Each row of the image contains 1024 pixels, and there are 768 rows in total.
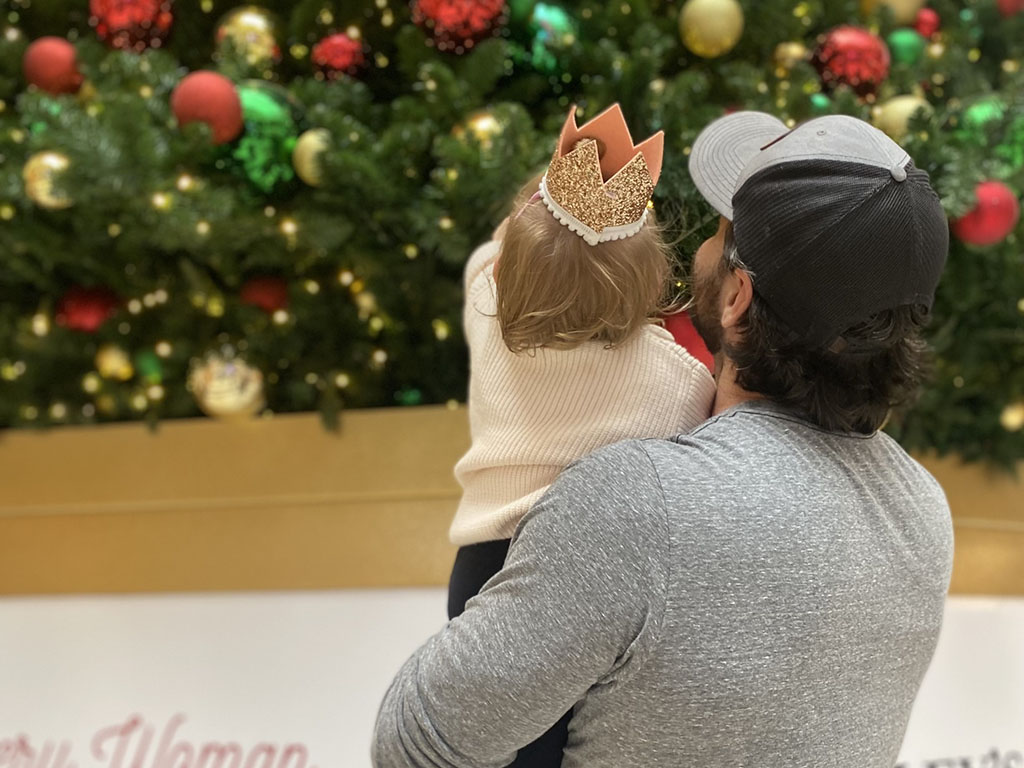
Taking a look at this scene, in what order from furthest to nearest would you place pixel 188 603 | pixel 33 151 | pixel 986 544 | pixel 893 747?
1. pixel 188 603
2. pixel 986 544
3. pixel 33 151
4. pixel 893 747

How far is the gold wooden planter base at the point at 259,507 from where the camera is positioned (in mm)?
1515

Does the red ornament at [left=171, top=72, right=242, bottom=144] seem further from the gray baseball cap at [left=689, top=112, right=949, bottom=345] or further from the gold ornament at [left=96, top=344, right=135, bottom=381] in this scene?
the gray baseball cap at [left=689, top=112, right=949, bottom=345]

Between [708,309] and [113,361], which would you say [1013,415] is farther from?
[113,361]

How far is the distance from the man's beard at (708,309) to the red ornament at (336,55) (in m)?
0.92

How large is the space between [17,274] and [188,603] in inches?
24.4

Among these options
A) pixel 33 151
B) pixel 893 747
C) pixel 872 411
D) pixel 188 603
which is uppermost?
pixel 33 151

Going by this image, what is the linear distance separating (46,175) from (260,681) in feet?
2.85

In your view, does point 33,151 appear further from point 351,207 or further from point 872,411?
point 872,411

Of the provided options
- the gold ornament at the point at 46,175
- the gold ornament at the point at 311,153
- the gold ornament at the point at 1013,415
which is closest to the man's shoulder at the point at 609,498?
the gold ornament at the point at 311,153

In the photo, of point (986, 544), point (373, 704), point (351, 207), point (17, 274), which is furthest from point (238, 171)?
point (986, 544)

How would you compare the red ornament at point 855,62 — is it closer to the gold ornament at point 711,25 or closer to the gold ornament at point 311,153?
the gold ornament at point 711,25

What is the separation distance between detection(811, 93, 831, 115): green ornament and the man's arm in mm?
716

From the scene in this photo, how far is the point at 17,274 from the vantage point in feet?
4.98

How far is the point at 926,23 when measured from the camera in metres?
1.47
